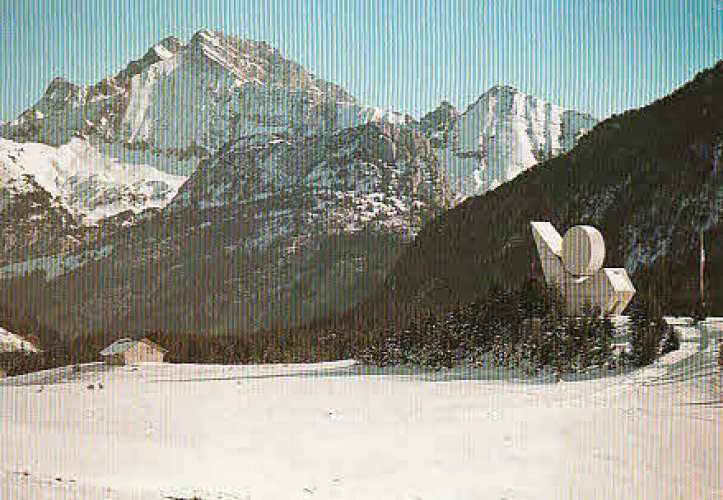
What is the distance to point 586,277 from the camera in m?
24.0

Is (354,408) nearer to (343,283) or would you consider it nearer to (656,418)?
(656,418)

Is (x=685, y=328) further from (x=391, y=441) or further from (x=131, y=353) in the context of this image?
(x=131, y=353)

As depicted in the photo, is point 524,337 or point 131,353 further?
point 131,353

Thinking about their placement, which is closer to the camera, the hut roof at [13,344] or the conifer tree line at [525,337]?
the conifer tree line at [525,337]

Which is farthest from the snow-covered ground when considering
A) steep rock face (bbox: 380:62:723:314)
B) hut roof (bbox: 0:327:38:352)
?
hut roof (bbox: 0:327:38:352)

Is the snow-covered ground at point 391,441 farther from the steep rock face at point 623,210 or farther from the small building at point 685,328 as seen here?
the steep rock face at point 623,210

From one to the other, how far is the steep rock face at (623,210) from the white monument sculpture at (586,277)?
5253 mm

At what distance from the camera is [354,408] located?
51.0 ft

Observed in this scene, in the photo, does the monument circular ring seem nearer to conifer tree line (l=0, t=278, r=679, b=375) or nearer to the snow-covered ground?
conifer tree line (l=0, t=278, r=679, b=375)

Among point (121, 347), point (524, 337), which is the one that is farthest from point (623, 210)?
point (524, 337)

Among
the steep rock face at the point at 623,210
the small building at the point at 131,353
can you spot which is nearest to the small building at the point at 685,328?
the steep rock face at the point at 623,210

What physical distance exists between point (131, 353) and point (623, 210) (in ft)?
129

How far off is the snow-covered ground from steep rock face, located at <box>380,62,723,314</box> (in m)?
14.2

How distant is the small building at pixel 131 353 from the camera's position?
42594 millimetres
